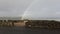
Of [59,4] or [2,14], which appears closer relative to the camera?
[59,4]

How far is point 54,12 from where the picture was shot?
1.15m

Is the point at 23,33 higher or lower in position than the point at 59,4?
lower

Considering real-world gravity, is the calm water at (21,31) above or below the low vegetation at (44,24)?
below

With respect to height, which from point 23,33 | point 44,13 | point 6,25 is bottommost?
point 23,33

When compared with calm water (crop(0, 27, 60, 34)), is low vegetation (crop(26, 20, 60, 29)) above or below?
above

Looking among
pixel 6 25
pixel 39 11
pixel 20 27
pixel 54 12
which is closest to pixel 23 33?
pixel 20 27

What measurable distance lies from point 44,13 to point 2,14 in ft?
1.60

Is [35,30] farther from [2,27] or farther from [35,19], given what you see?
[2,27]

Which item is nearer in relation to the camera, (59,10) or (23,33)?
(59,10)

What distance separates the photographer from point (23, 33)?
4.09ft

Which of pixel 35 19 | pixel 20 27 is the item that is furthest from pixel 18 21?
pixel 35 19

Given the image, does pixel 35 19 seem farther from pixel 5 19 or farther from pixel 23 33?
pixel 5 19

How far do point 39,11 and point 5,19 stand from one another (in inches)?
15.7

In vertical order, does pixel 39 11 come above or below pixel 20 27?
above
